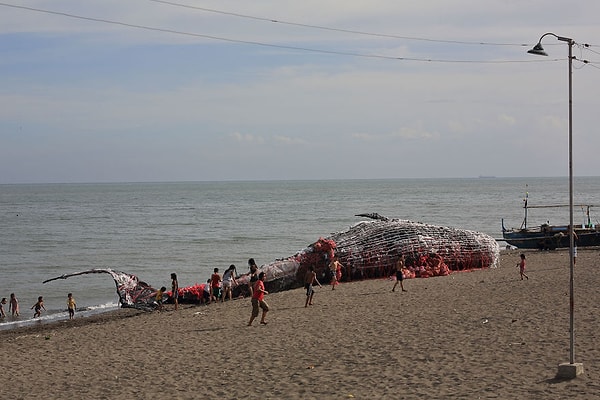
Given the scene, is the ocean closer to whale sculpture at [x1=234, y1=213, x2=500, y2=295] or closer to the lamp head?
whale sculpture at [x1=234, y1=213, x2=500, y2=295]

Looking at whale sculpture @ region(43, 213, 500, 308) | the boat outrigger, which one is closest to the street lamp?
whale sculpture @ region(43, 213, 500, 308)

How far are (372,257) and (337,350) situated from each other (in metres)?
13.0

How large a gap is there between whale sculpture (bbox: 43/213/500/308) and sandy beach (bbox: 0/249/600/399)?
2.87m

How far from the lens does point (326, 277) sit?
27812mm

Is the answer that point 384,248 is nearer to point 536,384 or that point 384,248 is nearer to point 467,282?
point 467,282

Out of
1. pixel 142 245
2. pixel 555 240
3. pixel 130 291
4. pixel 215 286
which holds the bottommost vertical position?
pixel 142 245

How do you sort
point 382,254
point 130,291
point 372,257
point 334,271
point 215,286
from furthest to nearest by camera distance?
point 382,254
point 372,257
point 334,271
point 130,291
point 215,286

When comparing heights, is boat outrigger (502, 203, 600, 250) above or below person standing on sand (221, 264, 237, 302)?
above

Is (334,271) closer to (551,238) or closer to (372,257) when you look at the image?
(372,257)

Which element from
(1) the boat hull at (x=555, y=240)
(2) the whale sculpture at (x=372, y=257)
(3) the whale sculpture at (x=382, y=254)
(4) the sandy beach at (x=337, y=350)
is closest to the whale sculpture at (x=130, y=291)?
(2) the whale sculpture at (x=372, y=257)

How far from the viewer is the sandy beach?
12797mm

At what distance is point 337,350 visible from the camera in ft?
50.6

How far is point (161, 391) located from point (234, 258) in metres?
30.9

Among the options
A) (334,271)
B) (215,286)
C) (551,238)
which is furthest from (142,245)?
(334,271)
